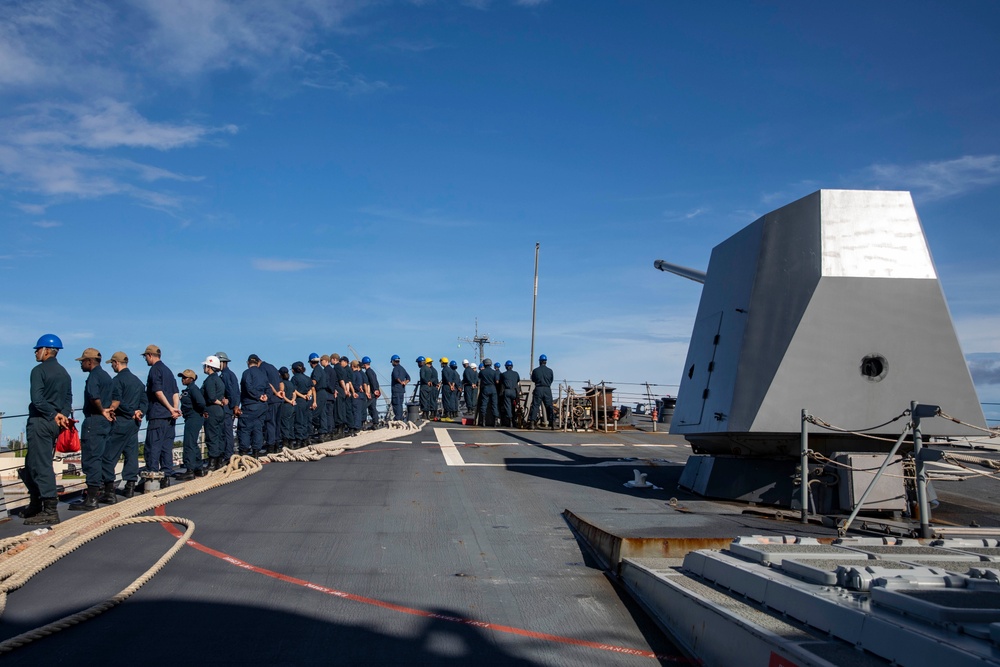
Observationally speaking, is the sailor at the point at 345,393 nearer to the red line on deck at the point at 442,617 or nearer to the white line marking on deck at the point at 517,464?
the white line marking on deck at the point at 517,464

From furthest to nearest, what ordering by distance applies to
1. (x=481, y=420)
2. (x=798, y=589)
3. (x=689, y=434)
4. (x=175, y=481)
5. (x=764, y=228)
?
(x=481, y=420) → (x=175, y=481) → (x=689, y=434) → (x=764, y=228) → (x=798, y=589)

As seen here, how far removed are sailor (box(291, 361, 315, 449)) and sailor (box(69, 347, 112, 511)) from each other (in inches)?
269

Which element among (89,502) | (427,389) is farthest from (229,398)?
(427,389)

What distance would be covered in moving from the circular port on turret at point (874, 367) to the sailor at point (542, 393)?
1280cm

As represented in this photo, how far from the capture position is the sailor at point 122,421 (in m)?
8.35

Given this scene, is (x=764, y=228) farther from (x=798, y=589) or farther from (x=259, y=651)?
(x=259, y=651)

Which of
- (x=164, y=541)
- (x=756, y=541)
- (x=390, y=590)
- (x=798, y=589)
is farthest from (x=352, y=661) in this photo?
(x=164, y=541)

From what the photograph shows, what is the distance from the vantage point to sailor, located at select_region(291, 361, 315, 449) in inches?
606

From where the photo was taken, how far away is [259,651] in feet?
12.6

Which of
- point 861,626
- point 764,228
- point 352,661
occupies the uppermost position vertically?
point 764,228

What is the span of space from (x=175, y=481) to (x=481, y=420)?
423 inches

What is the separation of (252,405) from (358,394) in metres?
6.15

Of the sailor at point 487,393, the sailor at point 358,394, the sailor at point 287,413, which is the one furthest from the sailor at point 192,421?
the sailor at point 487,393

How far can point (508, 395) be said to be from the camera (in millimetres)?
20797
